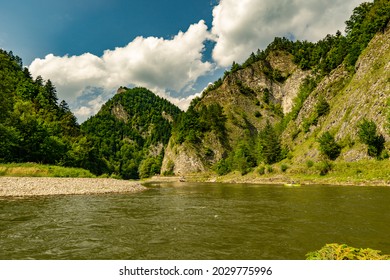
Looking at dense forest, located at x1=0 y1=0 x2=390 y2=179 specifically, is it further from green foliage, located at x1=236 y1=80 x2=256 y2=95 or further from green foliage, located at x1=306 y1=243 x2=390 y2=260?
green foliage, located at x1=306 y1=243 x2=390 y2=260

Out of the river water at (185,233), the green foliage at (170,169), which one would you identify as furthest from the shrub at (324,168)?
the green foliage at (170,169)

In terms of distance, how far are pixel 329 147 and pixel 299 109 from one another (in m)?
47.4

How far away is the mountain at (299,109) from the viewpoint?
69.5 meters

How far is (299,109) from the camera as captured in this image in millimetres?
115375

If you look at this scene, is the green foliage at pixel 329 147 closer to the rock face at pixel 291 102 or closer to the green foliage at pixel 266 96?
the rock face at pixel 291 102

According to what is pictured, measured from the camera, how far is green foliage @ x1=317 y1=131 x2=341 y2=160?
71.0 meters

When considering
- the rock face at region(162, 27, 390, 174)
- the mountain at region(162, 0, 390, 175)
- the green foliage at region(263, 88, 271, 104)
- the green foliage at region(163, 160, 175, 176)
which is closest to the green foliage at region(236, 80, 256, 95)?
the rock face at region(162, 27, 390, 174)

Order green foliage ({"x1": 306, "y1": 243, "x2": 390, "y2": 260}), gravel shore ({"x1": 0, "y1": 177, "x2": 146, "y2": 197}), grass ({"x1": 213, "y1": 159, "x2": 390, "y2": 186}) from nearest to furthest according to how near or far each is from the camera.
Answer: green foliage ({"x1": 306, "y1": 243, "x2": 390, "y2": 260})
gravel shore ({"x1": 0, "y1": 177, "x2": 146, "y2": 197})
grass ({"x1": 213, "y1": 159, "x2": 390, "y2": 186})

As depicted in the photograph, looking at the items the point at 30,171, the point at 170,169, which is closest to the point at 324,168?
the point at 30,171

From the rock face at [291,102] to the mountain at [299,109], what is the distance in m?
0.31

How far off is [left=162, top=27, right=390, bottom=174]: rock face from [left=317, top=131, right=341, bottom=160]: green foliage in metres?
1.94

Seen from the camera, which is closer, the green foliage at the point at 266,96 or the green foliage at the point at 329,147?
the green foliage at the point at 329,147

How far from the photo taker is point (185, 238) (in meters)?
14.8
